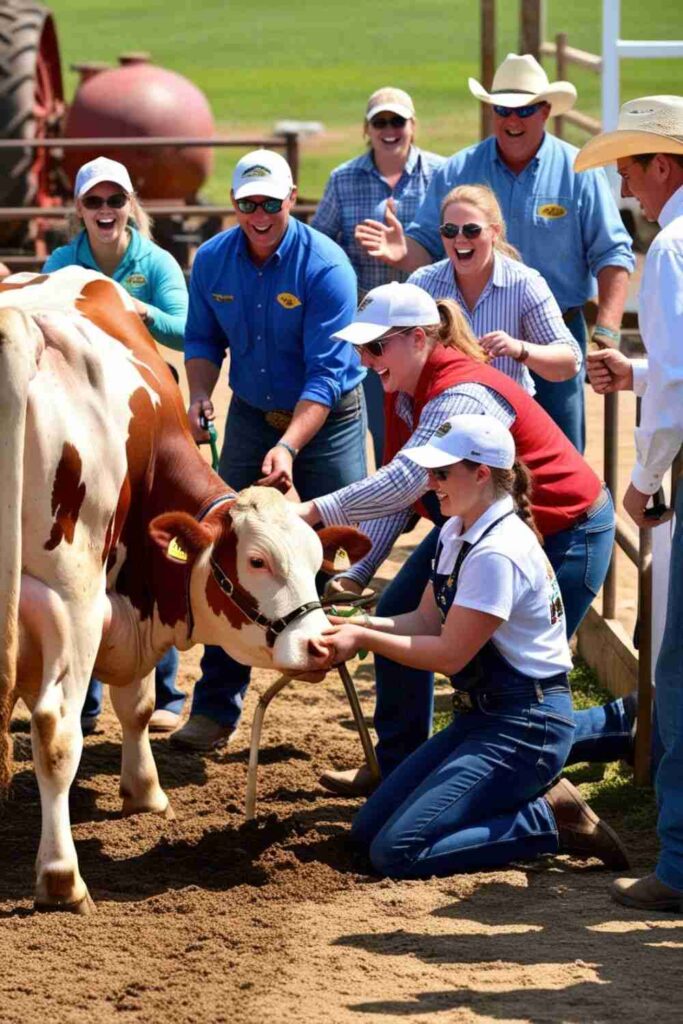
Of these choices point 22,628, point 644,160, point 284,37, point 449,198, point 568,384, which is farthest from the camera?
point 284,37

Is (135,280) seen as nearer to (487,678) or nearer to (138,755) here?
(138,755)

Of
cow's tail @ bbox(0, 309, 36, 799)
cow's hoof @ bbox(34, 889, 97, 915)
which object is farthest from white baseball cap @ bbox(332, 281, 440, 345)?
cow's hoof @ bbox(34, 889, 97, 915)

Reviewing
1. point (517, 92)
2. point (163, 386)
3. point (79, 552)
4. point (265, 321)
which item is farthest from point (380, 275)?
point (79, 552)

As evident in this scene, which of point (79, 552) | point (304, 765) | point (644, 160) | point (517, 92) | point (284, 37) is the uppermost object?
point (284, 37)

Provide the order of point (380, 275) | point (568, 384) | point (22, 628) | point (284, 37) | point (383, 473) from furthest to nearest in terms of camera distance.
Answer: point (284, 37) → point (380, 275) → point (568, 384) → point (383, 473) → point (22, 628)

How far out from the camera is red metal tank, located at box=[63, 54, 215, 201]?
16875 mm

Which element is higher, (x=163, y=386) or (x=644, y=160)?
(x=644, y=160)

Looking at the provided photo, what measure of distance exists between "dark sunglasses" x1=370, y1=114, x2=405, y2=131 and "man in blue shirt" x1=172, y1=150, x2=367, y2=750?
2.25m

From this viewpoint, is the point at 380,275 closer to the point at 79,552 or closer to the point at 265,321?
the point at 265,321

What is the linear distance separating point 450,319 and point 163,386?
3.39 ft

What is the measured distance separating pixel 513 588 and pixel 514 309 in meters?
1.70

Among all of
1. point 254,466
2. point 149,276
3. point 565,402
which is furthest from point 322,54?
point 254,466

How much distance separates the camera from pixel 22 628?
5.30 m

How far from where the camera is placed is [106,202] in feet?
22.3
